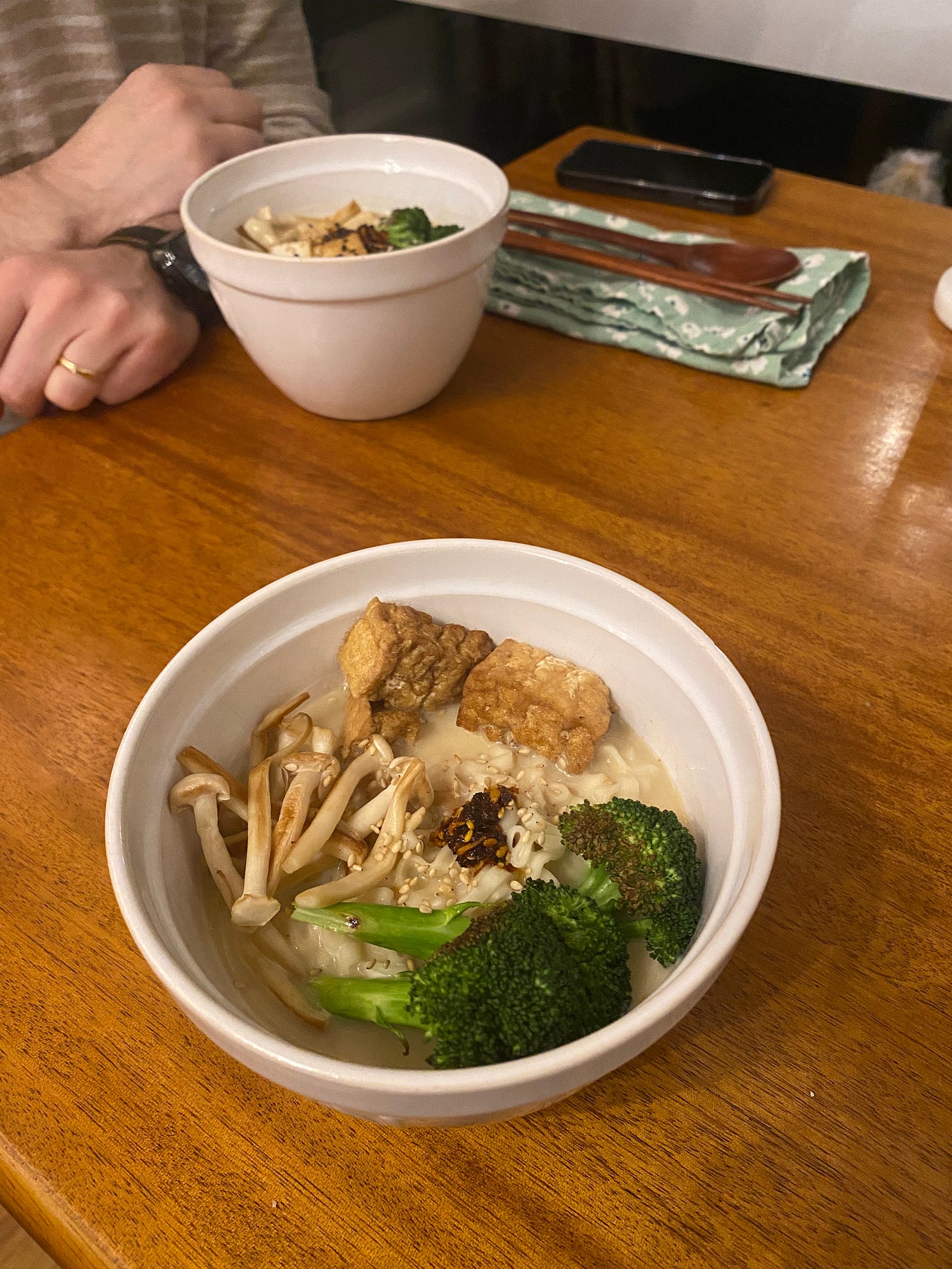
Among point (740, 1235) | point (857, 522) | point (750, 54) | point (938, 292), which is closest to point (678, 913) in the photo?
point (740, 1235)

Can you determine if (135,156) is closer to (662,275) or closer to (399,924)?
(662,275)

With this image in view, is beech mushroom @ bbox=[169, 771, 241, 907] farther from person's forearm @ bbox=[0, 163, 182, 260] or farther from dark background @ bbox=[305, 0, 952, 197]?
dark background @ bbox=[305, 0, 952, 197]

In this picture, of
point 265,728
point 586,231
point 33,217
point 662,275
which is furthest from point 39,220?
point 265,728

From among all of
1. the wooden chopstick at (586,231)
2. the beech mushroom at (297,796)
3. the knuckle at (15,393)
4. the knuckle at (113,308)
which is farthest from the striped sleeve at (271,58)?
the beech mushroom at (297,796)

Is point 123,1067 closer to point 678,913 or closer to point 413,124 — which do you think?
point 678,913

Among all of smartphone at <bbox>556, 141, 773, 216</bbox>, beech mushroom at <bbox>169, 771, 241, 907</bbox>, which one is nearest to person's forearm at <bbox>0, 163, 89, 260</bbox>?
smartphone at <bbox>556, 141, 773, 216</bbox>

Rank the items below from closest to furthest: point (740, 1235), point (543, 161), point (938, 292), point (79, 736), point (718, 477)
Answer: point (740, 1235) → point (79, 736) → point (718, 477) → point (938, 292) → point (543, 161)

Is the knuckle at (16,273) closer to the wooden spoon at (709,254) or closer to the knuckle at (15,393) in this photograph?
the knuckle at (15,393)
